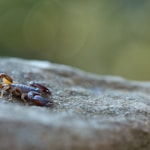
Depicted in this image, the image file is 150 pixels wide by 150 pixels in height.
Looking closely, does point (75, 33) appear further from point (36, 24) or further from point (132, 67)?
point (132, 67)

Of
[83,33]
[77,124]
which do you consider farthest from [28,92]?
[83,33]

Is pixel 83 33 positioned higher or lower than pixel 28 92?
higher

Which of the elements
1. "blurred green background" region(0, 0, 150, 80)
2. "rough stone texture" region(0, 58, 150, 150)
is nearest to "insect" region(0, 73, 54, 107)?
"rough stone texture" region(0, 58, 150, 150)

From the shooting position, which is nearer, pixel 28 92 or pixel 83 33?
pixel 28 92

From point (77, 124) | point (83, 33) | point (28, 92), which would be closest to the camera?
point (77, 124)

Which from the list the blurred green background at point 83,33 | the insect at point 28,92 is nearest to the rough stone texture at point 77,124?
the insect at point 28,92

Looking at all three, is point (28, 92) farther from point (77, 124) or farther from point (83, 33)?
point (83, 33)

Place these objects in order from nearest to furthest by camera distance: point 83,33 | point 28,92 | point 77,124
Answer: point 77,124 < point 28,92 < point 83,33

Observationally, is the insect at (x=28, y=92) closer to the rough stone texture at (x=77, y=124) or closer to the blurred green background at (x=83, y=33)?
the rough stone texture at (x=77, y=124)
